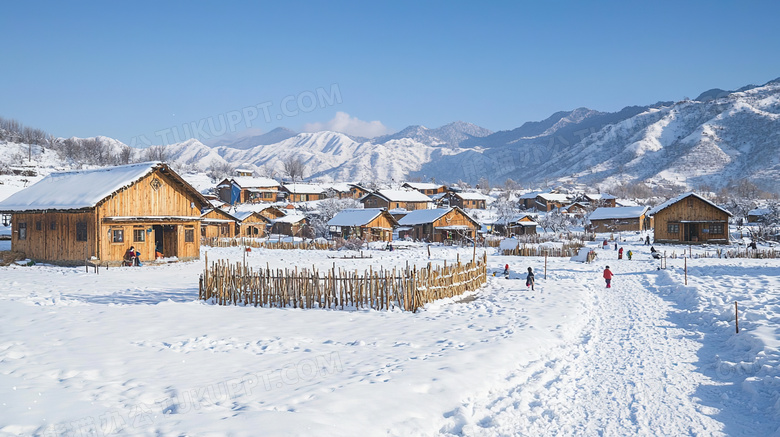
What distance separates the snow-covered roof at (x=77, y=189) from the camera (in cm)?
2506

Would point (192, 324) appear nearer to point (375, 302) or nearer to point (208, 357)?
point (208, 357)

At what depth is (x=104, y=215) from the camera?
82.0ft

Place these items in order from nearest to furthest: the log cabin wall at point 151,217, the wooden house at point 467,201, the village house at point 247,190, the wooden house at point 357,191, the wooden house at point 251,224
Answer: the log cabin wall at point 151,217 → the wooden house at point 251,224 → the village house at point 247,190 → the wooden house at point 467,201 → the wooden house at point 357,191

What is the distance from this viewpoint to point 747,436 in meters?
6.20

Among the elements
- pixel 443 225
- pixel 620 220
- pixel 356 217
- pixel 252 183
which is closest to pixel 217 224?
pixel 356 217

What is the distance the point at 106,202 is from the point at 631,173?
169 meters

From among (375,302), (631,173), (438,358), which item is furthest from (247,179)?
(631,173)

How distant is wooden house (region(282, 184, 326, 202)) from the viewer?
95.2 metres

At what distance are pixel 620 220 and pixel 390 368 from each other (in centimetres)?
6858

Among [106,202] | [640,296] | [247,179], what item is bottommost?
[640,296]

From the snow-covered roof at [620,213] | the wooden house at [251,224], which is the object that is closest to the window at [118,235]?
the wooden house at [251,224]

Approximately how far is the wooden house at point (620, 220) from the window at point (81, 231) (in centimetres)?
6216

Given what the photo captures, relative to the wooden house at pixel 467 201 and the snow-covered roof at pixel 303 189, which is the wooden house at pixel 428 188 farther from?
the snow-covered roof at pixel 303 189

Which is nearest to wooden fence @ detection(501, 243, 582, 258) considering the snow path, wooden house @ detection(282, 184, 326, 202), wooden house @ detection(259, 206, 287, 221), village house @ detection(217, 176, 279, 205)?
the snow path
